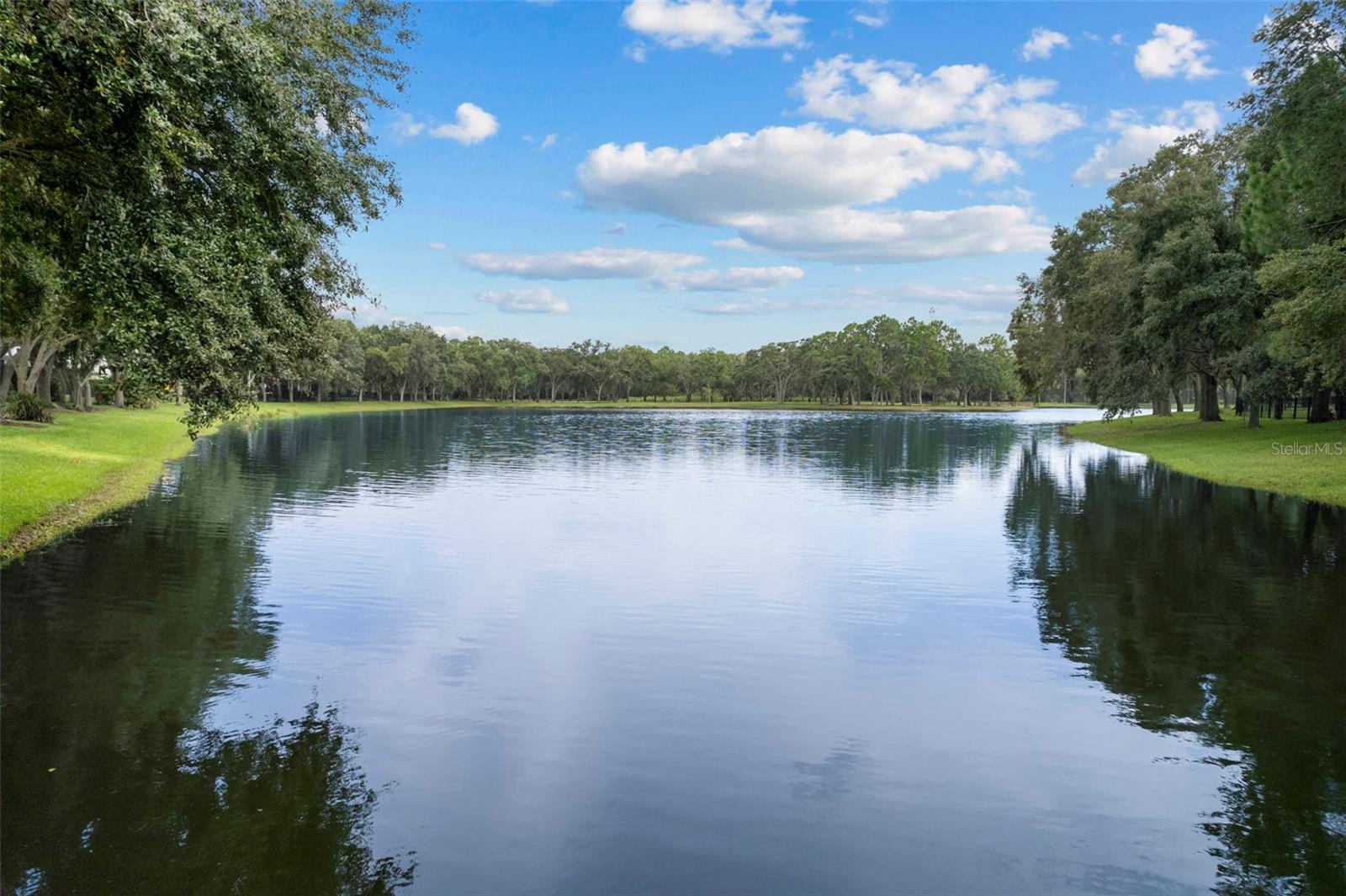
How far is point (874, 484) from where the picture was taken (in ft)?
119

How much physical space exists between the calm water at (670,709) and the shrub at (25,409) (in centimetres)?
3216

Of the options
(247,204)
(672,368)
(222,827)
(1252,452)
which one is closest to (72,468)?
(247,204)

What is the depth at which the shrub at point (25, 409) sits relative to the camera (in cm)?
4756

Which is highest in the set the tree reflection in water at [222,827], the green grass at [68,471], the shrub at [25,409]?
the shrub at [25,409]

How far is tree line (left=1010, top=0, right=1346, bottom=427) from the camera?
28078 millimetres

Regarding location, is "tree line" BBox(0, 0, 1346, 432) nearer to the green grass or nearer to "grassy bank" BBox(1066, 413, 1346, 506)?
"grassy bank" BBox(1066, 413, 1346, 506)

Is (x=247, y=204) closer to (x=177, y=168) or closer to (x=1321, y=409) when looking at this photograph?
(x=177, y=168)

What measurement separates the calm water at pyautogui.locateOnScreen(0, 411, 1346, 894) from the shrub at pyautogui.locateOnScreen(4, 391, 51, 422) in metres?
32.2

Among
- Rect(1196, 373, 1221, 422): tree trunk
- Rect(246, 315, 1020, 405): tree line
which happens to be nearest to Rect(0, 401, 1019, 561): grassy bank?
Rect(1196, 373, 1221, 422): tree trunk

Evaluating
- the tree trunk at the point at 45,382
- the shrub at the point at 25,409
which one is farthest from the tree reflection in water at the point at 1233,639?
the tree trunk at the point at 45,382

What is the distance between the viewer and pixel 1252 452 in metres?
43.9

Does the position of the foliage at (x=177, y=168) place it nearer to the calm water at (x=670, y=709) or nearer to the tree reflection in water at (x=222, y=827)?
the calm water at (x=670, y=709)

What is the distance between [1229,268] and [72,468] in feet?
173

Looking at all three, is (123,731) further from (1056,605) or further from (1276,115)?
(1276,115)
